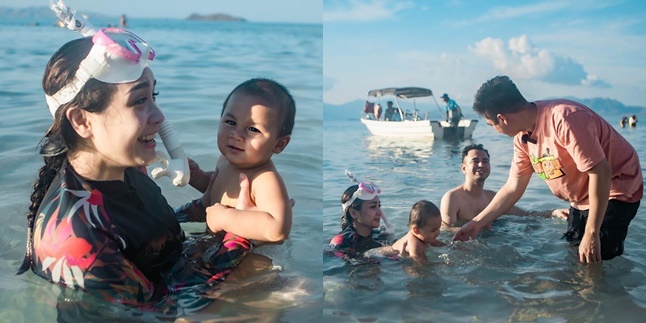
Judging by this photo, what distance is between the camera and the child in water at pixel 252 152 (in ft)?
10.1

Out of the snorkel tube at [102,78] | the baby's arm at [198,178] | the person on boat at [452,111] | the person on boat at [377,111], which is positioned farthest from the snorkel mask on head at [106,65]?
the person on boat at [377,111]

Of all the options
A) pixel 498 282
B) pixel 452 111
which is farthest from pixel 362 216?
pixel 452 111

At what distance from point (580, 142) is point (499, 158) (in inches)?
290

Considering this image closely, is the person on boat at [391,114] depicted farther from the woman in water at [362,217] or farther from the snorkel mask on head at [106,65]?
the snorkel mask on head at [106,65]

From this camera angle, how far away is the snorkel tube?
2668 millimetres

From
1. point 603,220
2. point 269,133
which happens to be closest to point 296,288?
point 269,133

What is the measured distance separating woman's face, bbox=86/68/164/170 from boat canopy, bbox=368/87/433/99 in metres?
18.2

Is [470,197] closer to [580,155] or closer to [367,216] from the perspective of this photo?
[367,216]

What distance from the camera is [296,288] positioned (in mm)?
3395

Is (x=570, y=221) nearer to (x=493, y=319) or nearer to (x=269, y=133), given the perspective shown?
(x=493, y=319)

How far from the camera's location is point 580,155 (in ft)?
12.7

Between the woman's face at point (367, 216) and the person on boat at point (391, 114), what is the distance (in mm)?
16759

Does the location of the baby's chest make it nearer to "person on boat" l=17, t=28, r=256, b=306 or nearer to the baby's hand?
"person on boat" l=17, t=28, r=256, b=306

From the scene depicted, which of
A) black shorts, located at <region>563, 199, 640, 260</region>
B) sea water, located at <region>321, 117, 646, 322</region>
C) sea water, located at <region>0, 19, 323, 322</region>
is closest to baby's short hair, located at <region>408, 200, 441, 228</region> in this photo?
sea water, located at <region>321, 117, 646, 322</region>
